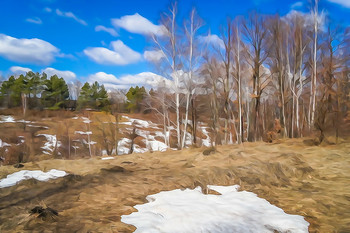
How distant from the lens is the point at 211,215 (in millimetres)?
3123

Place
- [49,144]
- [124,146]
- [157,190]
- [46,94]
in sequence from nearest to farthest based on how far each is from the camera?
[157,190], [49,144], [124,146], [46,94]

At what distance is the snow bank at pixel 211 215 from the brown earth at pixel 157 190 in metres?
0.19

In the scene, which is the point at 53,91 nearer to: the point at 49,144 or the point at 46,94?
the point at 46,94

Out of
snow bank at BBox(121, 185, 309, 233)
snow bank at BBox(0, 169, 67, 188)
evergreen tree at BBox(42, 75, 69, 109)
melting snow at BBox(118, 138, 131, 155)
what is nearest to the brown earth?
snow bank at BBox(121, 185, 309, 233)

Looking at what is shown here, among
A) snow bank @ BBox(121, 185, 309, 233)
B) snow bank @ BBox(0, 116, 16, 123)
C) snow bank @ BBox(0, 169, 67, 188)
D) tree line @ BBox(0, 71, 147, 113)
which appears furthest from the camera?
tree line @ BBox(0, 71, 147, 113)

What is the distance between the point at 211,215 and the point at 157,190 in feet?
4.86

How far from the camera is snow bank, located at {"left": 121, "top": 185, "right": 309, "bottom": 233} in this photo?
9.02 feet

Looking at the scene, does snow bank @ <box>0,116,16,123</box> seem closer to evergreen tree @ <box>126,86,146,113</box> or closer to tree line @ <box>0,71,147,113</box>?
tree line @ <box>0,71,147,113</box>

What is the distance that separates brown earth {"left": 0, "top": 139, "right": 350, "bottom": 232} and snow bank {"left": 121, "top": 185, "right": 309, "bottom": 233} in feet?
0.62

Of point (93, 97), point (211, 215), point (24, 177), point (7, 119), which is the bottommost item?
point (24, 177)

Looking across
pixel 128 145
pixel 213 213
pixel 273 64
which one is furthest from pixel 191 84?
pixel 128 145

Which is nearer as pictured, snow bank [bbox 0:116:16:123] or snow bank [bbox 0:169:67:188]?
snow bank [bbox 0:169:67:188]

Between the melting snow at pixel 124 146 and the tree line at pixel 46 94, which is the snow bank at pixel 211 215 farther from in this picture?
the tree line at pixel 46 94

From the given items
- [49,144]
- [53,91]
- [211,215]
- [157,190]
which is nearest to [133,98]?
[53,91]
